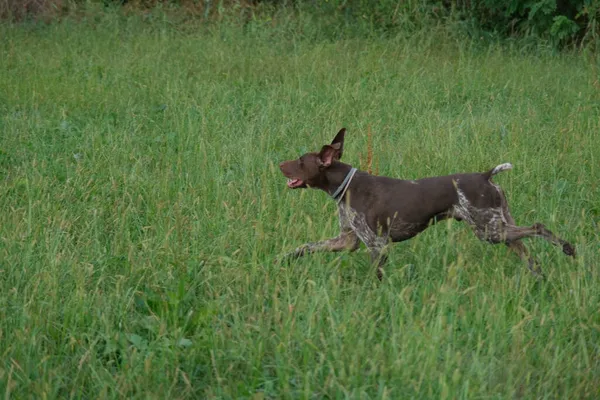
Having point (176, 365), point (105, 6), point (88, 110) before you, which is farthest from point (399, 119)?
point (105, 6)

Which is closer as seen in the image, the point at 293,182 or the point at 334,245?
the point at 334,245

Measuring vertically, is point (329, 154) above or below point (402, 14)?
above

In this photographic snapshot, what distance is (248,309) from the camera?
14.4ft

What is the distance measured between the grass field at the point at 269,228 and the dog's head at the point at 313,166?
0.27 m

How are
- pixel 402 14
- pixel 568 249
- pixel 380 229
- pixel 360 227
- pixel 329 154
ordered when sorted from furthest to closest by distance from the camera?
pixel 402 14 < pixel 329 154 < pixel 360 227 < pixel 380 229 < pixel 568 249

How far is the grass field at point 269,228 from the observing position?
383 centimetres

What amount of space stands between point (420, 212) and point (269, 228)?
104 centimetres

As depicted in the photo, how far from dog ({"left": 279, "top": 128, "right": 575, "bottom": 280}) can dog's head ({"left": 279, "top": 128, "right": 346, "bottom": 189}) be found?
0.6 inches

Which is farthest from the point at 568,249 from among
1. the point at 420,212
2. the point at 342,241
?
the point at 342,241

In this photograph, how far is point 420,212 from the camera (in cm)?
527

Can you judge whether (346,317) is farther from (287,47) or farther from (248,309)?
(287,47)

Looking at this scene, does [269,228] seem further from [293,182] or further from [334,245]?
[334,245]

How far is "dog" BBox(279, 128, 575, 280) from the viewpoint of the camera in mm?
5246

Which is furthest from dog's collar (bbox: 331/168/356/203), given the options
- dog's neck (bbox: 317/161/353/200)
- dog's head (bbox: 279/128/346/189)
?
dog's head (bbox: 279/128/346/189)
